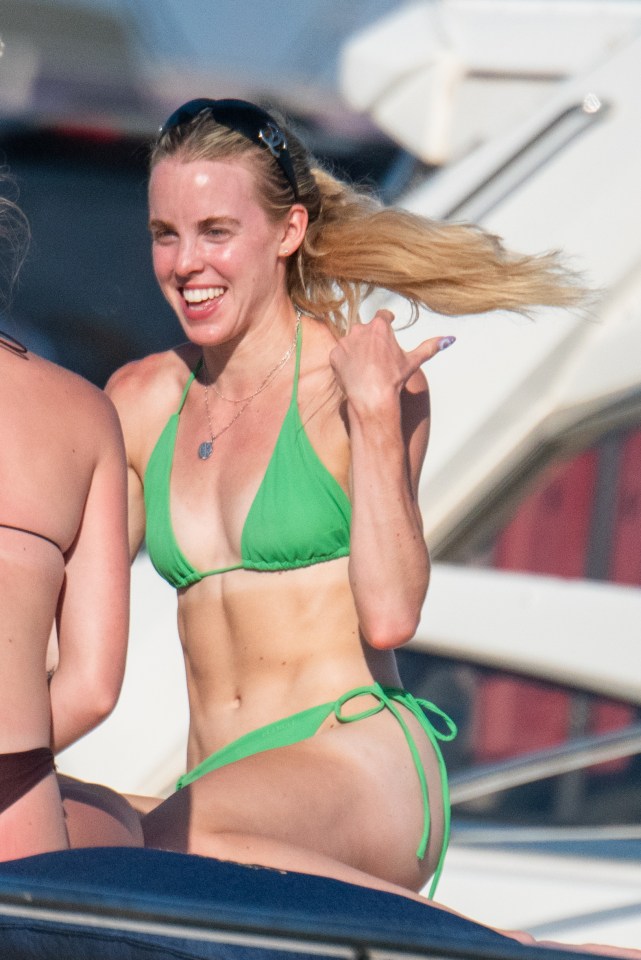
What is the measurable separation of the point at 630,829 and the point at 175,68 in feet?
40.2

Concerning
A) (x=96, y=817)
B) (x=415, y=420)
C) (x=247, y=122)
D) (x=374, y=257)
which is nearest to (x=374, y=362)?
(x=415, y=420)

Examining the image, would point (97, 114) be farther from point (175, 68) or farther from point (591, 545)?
point (591, 545)

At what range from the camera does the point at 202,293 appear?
2.41m

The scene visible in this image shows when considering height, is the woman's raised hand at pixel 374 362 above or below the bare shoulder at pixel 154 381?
above

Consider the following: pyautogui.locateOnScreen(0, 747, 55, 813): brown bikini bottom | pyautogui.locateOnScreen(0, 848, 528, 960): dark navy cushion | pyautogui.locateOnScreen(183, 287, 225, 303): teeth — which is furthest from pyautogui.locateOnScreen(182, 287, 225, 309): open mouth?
pyautogui.locateOnScreen(0, 848, 528, 960): dark navy cushion

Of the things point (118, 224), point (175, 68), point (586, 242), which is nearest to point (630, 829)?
point (586, 242)

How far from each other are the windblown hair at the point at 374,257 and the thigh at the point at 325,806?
0.76m

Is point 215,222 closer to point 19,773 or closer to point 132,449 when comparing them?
point 132,449

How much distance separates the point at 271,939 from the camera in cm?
129

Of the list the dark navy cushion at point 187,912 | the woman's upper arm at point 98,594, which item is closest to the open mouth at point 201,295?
the woman's upper arm at point 98,594

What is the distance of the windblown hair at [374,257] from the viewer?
2.44 m

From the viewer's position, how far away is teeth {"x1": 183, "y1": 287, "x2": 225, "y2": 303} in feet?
7.90

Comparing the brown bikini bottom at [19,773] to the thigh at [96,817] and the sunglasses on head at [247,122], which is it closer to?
the thigh at [96,817]

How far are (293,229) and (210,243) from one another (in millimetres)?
180
